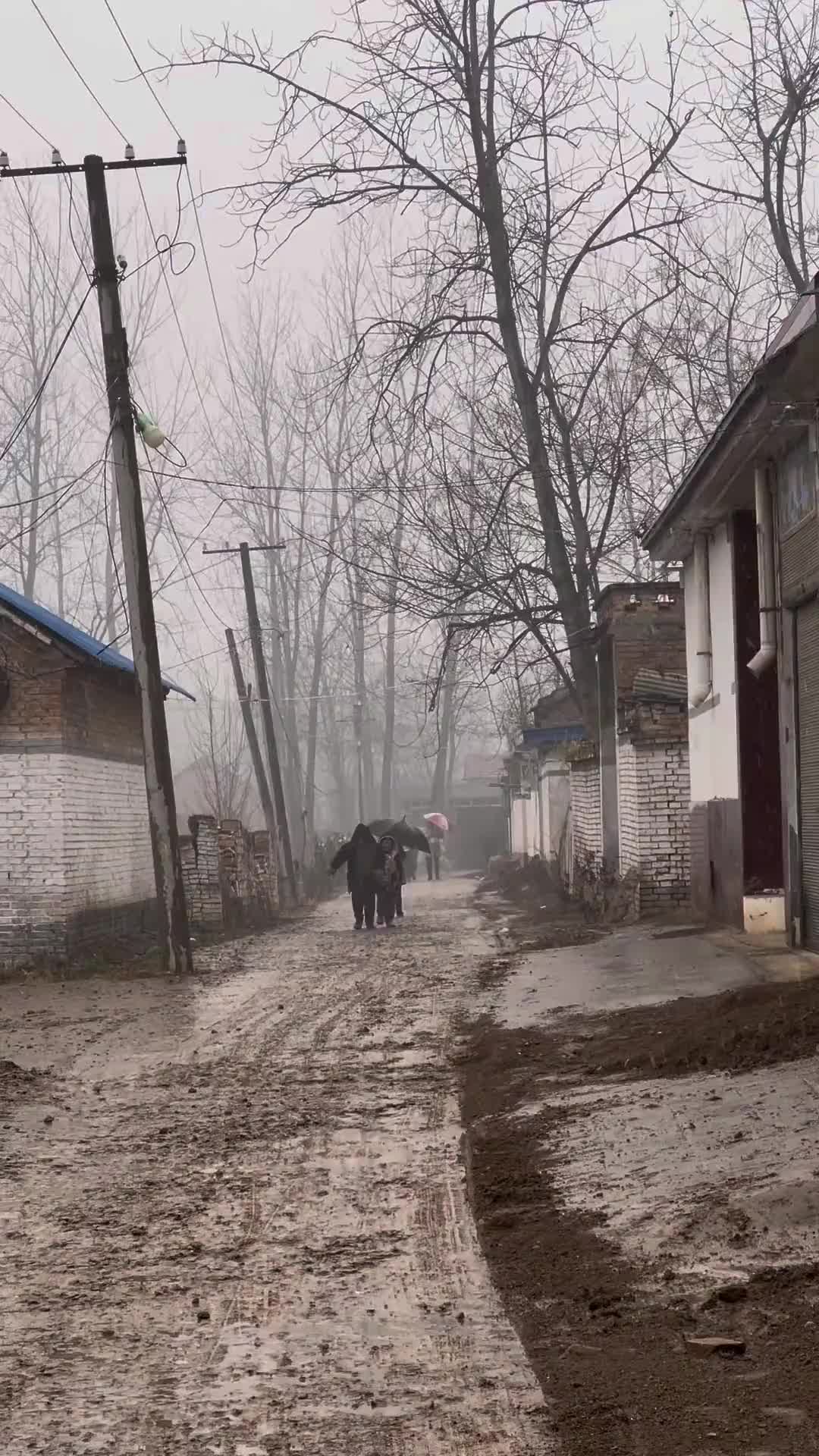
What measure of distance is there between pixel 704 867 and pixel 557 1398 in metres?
12.8

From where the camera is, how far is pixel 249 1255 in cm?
583

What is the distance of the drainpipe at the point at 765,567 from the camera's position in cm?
1277

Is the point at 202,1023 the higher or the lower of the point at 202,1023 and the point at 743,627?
the lower

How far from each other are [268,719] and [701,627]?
79.1ft

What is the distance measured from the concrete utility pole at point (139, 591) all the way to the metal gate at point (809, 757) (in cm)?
734

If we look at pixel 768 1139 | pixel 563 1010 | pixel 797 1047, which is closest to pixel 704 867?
pixel 563 1010

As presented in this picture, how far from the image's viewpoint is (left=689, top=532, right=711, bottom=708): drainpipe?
16500mm

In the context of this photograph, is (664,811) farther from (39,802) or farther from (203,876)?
(203,876)

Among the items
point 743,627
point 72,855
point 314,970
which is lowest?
point 314,970

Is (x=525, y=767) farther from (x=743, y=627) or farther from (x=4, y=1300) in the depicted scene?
(x=4, y=1300)

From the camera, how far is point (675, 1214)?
19.0ft

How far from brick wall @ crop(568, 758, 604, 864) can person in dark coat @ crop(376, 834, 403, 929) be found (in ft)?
9.85

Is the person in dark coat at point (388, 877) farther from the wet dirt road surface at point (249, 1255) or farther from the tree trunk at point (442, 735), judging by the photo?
the tree trunk at point (442, 735)

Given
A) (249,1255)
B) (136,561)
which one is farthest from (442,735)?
(249,1255)
